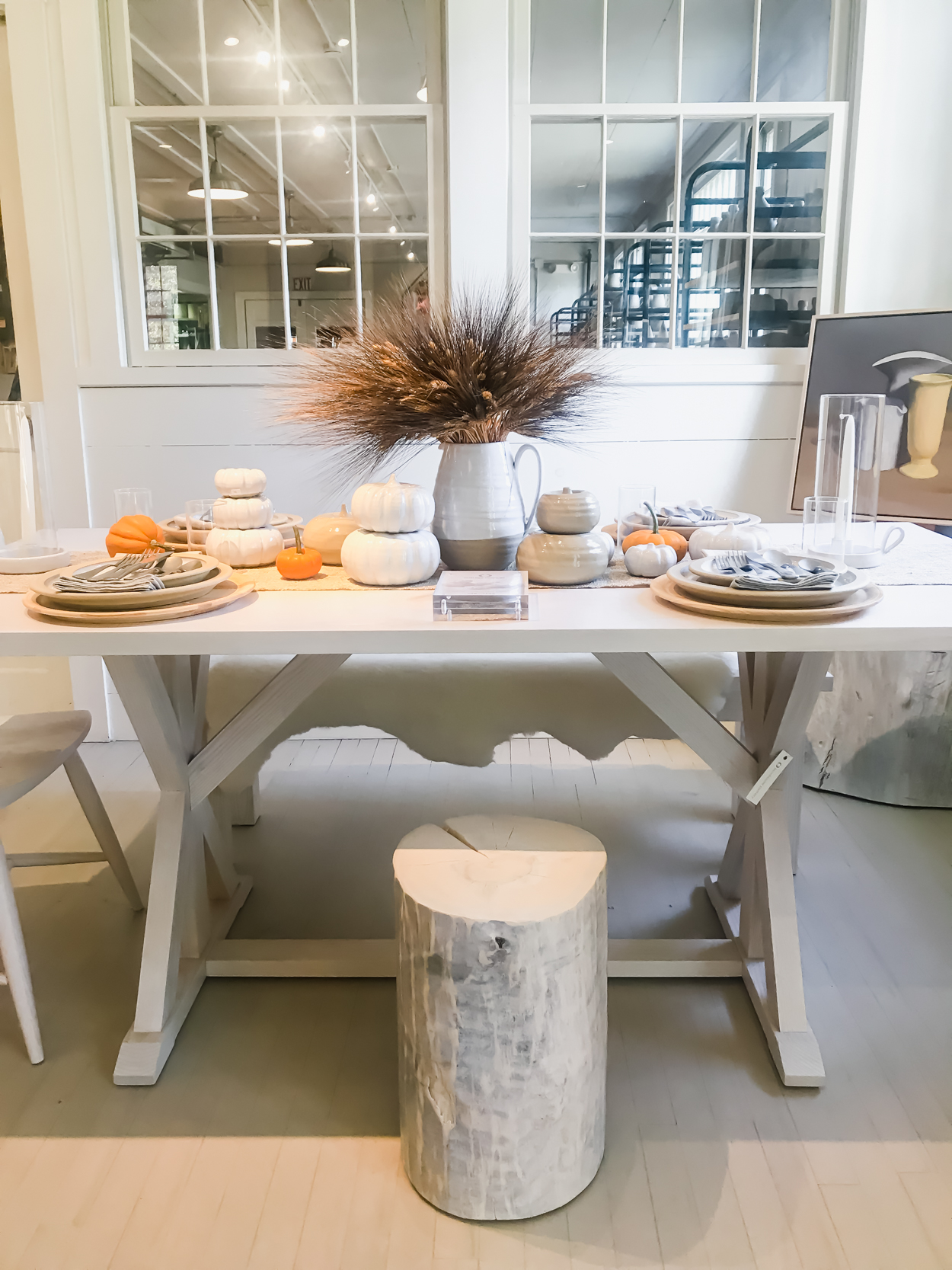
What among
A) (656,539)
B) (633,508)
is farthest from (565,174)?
(656,539)

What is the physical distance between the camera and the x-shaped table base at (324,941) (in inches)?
64.6

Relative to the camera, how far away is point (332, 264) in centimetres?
321

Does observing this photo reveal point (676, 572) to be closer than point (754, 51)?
Yes

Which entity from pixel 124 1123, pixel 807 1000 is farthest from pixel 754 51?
pixel 124 1123

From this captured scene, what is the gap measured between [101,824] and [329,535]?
2.95ft

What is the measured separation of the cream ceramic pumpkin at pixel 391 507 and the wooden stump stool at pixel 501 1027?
54cm

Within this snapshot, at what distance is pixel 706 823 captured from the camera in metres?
2.65

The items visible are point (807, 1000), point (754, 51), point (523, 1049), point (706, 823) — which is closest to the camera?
point (523, 1049)

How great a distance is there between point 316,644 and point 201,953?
91 cm

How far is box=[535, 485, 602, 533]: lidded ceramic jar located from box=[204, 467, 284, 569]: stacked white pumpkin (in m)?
0.52

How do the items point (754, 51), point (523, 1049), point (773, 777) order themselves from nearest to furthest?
point (523, 1049) < point (773, 777) < point (754, 51)

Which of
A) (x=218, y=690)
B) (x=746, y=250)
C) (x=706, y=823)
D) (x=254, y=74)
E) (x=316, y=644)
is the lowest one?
(x=706, y=823)

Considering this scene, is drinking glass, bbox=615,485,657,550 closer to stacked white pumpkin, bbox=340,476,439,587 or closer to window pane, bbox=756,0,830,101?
stacked white pumpkin, bbox=340,476,439,587

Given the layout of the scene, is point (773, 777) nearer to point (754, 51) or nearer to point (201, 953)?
point (201, 953)
